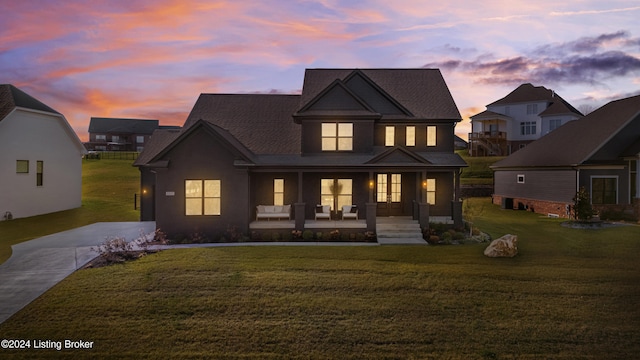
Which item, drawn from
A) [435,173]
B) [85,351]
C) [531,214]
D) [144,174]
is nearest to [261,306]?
[85,351]

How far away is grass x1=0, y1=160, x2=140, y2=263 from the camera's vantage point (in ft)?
60.9

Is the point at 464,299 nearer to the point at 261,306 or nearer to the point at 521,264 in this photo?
the point at 521,264

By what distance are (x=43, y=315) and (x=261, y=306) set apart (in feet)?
18.3

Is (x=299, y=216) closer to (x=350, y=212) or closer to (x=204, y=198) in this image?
(x=350, y=212)

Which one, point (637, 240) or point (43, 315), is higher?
point (637, 240)

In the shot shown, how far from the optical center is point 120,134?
7225cm

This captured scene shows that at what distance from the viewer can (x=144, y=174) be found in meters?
21.4

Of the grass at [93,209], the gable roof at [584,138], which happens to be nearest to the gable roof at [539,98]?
the gable roof at [584,138]

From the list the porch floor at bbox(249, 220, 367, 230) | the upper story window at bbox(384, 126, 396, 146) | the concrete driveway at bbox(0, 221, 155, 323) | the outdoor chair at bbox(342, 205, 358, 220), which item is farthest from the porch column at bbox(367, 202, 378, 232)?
the concrete driveway at bbox(0, 221, 155, 323)

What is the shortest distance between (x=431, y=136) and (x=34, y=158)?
1044 inches

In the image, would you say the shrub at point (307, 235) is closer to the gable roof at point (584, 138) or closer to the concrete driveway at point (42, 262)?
the concrete driveway at point (42, 262)

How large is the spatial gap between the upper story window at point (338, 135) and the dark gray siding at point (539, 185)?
1649cm

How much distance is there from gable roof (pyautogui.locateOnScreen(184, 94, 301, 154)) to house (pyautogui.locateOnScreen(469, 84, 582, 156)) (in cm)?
3618

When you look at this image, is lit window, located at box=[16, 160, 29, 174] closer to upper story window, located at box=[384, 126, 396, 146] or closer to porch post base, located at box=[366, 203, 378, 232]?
porch post base, located at box=[366, 203, 378, 232]
